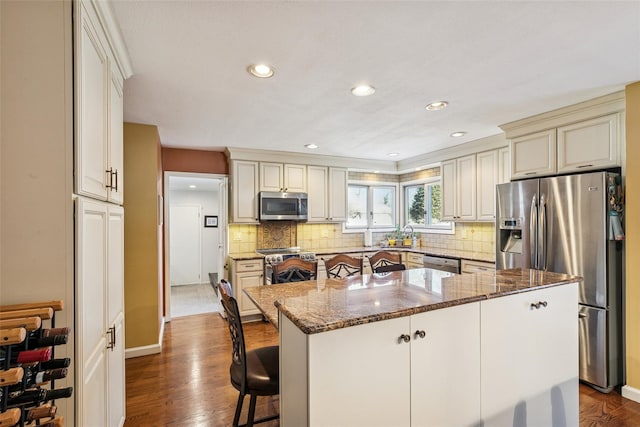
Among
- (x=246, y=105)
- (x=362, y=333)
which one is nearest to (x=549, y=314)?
(x=362, y=333)

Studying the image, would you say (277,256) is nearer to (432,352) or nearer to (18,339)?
(432,352)

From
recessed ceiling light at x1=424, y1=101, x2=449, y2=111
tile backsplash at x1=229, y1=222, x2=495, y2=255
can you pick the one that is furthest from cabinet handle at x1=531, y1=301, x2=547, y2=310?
tile backsplash at x1=229, y1=222, x2=495, y2=255

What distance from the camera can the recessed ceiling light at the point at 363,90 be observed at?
7.50ft

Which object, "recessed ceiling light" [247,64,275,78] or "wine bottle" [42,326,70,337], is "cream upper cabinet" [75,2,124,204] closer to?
"wine bottle" [42,326,70,337]

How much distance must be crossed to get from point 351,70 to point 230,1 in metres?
0.88

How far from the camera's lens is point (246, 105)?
104 inches

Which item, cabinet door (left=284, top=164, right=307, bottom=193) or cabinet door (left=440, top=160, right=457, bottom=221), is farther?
cabinet door (left=284, top=164, right=307, bottom=193)

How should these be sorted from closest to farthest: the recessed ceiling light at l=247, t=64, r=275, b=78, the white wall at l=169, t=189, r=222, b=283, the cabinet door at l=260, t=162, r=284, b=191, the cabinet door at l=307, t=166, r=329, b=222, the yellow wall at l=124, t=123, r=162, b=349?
1. the recessed ceiling light at l=247, t=64, r=275, b=78
2. the yellow wall at l=124, t=123, r=162, b=349
3. the cabinet door at l=260, t=162, r=284, b=191
4. the cabinet door at l=307, t=166, r=329, b=222
5. the white wall at l=169, t=189, r=222, b=283

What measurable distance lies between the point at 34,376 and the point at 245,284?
3.16 metres

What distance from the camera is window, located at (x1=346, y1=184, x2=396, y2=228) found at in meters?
5.50

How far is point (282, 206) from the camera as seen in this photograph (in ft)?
14.5

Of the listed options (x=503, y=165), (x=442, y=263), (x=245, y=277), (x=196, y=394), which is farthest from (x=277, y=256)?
(x=503, y=165)

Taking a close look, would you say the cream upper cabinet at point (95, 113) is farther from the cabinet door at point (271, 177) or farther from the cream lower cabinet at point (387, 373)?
the cabinet door at point (271, 177)

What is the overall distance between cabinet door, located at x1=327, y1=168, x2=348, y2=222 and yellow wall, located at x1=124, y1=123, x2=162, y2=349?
8.40 feet
